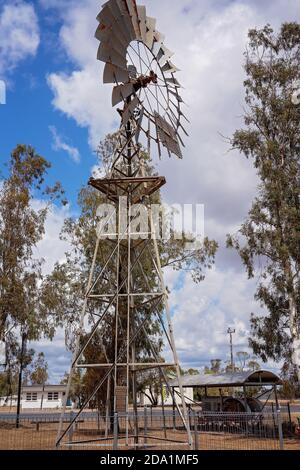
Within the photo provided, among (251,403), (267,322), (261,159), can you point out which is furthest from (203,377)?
(261,159)

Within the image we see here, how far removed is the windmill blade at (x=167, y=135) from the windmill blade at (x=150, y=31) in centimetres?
208

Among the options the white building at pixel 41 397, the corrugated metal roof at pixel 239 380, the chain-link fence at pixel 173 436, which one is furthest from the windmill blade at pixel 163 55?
the white building at pixel 41 397

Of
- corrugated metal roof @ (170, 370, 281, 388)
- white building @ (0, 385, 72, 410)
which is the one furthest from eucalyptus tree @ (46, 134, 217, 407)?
white building @ (0, 385, 72, 410)

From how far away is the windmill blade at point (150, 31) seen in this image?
15.2 meters

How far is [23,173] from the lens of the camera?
31188 mm

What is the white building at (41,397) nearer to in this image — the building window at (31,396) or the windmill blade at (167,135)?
the building window at (31,396)

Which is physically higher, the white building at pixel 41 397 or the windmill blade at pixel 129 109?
the windmill blade at pixel 129 109

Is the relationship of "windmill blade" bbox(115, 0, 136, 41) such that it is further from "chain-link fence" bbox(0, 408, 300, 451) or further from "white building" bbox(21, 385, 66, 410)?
"white building" bbox(21, 385, 66, 410)

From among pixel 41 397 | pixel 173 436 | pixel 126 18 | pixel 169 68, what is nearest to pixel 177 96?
pixel 169 68

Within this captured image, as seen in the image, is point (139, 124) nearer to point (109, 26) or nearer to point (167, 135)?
point (167, 135)

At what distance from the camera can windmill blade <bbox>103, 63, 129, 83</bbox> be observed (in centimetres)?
1469
